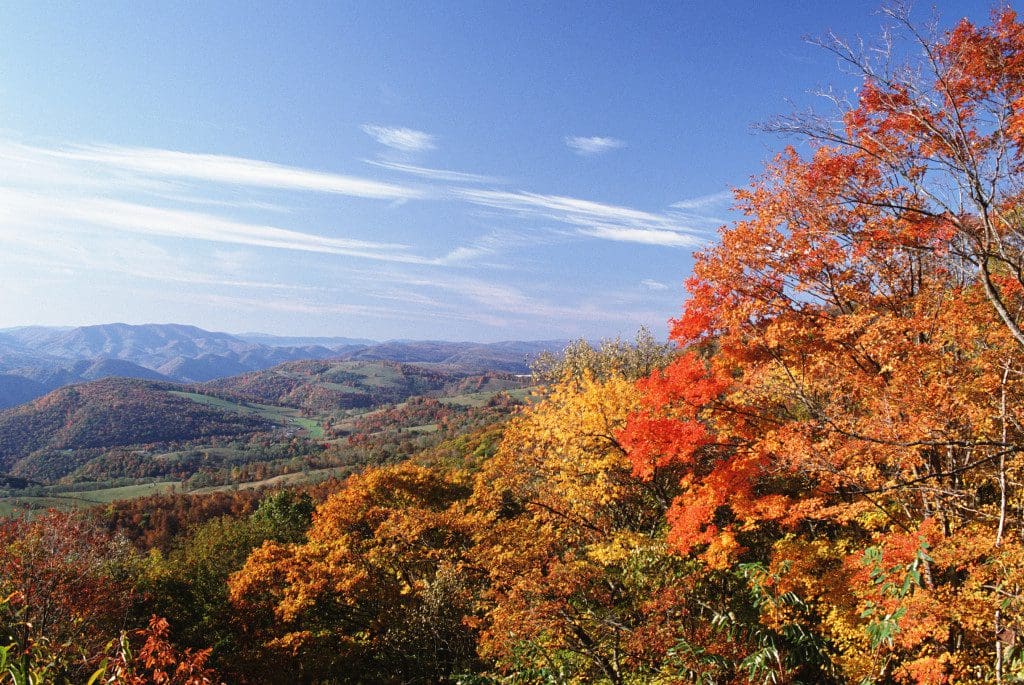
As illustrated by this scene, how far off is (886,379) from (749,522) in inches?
219

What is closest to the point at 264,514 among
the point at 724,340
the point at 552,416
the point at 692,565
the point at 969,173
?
the point at 552,416

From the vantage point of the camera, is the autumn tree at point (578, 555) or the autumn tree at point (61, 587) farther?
the autumn tree at point (61, 587)

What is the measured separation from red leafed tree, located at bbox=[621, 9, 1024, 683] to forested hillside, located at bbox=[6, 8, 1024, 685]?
0.27 ft

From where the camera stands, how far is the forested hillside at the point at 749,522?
30.9ft

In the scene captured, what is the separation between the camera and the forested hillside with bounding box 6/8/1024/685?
371 inches

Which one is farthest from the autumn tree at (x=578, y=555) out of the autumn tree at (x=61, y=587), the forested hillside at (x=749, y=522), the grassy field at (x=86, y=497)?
the grassy field at (x=86, y=497)

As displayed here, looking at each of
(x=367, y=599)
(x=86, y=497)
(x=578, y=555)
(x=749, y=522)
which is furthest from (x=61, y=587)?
(x=86, y=497)

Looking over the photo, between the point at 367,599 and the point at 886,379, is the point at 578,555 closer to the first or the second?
the point at 367,599

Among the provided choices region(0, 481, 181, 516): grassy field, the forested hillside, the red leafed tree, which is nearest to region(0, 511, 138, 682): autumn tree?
the forested hillside

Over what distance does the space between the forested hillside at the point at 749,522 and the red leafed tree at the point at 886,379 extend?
0.27 feet

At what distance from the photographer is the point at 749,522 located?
15523mm

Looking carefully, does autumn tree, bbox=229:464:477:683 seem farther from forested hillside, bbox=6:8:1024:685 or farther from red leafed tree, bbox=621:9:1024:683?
red leafed tree, bbox=621:9:1024:683

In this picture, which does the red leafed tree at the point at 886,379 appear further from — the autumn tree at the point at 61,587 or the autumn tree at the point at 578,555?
the autumn tree at the point at 61,587

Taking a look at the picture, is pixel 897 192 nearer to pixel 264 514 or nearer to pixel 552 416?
pixel 552 416
